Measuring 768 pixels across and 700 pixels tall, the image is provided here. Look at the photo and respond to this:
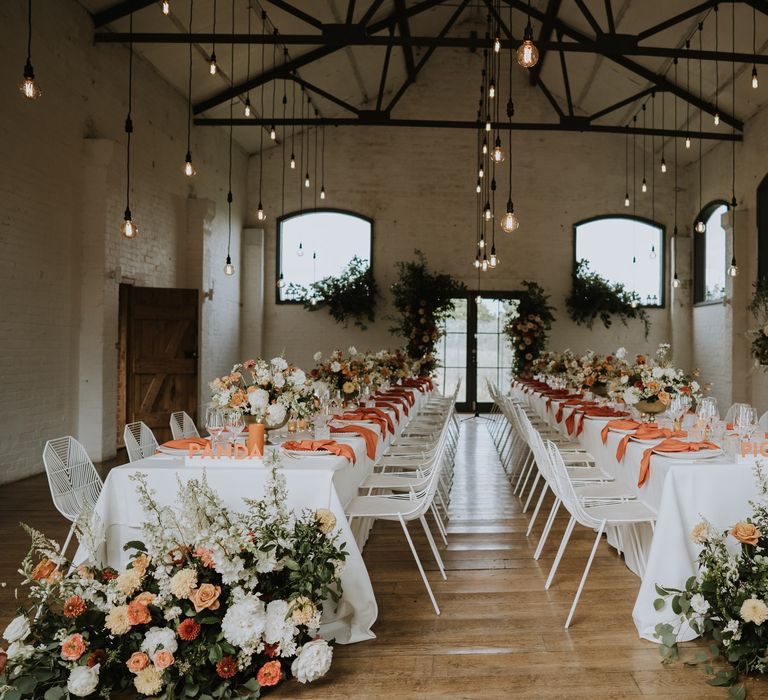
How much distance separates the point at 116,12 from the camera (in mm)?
7992

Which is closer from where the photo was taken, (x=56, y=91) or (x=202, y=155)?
(x=56, y=91)

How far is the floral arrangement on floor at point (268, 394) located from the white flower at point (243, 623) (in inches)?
47.1

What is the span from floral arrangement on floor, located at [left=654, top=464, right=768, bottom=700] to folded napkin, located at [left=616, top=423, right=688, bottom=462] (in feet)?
3.36

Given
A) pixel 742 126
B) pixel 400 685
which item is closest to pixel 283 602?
pixel 400 685

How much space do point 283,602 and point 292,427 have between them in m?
1.37

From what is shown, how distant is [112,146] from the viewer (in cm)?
803

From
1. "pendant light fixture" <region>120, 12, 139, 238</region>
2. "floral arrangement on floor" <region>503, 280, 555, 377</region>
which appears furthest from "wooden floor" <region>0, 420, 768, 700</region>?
"floral arrangement on floor" <region>503, 280, 555, 377</region>

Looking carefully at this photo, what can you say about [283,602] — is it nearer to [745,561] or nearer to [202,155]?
[745,561]

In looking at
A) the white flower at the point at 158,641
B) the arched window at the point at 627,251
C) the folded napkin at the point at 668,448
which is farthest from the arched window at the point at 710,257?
the white flower at the point at 158,641

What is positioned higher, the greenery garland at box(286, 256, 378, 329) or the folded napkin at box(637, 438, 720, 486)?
the greenery garland at box(286, 256, 378, 329)

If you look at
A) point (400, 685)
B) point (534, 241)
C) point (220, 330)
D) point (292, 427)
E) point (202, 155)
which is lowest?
point (400, 685)

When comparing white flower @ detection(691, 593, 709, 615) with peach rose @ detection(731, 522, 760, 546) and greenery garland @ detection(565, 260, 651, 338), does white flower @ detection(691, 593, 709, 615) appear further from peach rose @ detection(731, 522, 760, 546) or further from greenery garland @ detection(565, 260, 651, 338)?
greenery garland @ detection(565, 260, 651, 338)

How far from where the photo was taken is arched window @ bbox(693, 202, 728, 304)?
1250 centimetres

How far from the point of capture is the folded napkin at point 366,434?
4.47 metres
